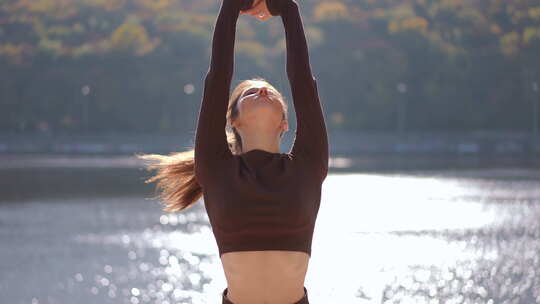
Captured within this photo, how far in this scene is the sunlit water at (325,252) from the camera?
14.1 meters

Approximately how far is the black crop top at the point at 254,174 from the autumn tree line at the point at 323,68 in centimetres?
7569

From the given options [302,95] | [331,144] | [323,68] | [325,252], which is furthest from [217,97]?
[323,68]

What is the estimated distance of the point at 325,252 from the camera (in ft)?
61.9

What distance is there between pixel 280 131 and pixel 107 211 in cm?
2362

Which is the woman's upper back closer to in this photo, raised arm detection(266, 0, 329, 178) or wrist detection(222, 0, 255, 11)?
raised arm detection(266, 0, 329, 178)

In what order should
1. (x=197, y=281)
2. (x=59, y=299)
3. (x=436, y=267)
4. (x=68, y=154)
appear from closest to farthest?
(x=59, y=299), (x=197, y=281), (x=436, y=267), (x=68, y=154)

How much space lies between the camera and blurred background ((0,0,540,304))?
52.0ft

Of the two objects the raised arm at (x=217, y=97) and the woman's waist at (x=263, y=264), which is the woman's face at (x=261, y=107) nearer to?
the raised arm at (x=217, y=97)

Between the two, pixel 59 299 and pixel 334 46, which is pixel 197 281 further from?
pixel 334 46

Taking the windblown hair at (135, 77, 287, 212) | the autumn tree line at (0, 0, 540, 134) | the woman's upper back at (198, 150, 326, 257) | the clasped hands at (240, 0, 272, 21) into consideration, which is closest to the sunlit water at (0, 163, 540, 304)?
the windblown hair at (135, 77, 287, 212)

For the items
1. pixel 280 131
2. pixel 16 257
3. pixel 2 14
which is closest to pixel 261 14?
pixel 280 131

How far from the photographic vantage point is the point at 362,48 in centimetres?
8494

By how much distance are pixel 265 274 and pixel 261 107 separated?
0.41 metres

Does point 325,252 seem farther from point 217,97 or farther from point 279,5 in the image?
point 217,97
